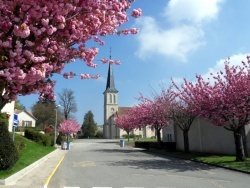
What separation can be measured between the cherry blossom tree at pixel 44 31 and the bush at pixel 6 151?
20.9ft

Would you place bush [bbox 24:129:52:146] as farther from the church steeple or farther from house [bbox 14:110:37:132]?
the church steeple

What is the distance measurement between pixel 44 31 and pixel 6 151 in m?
8.63

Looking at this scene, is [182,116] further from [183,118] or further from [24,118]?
[24,118]

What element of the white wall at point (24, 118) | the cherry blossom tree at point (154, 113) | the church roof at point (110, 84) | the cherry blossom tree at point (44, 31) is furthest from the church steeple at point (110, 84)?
the cherry blossom tree at point (44, 31)

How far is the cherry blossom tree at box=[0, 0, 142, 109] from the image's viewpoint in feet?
21.2

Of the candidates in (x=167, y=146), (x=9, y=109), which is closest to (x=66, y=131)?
(x=9, y=109)

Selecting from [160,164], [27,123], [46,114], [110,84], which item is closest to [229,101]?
[160,164]

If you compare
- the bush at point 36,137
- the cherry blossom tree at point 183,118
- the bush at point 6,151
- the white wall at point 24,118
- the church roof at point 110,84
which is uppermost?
the church roof at point 110,84

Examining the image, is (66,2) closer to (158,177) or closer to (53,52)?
(53,52)

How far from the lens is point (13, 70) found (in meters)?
→ 6.45

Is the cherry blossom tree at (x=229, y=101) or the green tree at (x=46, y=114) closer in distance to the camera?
the cherry blossom tree at (x=229, y=101)

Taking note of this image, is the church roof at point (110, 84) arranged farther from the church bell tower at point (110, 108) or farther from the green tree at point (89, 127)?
the green tree at point (89, 127)

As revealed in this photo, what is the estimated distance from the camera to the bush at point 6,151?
13.5 meters

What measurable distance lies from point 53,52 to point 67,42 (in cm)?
62
